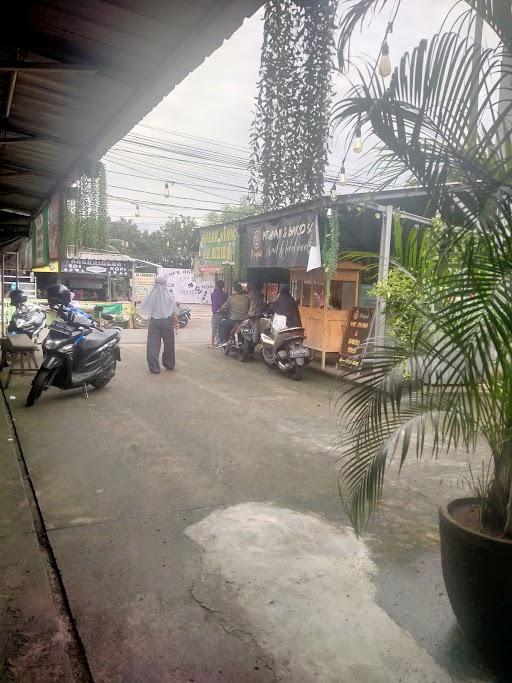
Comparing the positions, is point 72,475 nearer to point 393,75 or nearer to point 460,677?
point 460,677

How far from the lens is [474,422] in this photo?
7.52 ft

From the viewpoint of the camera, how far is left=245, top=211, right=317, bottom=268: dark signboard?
360 inches

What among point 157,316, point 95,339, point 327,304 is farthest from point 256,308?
point 95,339

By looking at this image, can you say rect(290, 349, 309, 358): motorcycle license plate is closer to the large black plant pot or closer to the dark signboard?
the dark signboard

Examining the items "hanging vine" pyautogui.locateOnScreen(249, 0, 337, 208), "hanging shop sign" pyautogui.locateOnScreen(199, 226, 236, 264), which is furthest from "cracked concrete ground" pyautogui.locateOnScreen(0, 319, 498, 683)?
"hanging shop sign" pyautogui.locateOnScreen(199, 226, 236, 264)

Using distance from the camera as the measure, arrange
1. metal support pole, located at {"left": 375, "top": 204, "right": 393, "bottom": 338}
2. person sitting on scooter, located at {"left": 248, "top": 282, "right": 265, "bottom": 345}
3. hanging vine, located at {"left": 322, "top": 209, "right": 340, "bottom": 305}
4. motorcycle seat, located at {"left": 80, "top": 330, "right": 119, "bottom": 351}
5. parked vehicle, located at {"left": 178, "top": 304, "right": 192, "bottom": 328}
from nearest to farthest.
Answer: motorcycle seat, located at {"left": 80, "top": 330, "right": 119, "bottom": 351} → metal support pole, located at {"left": 375, "top": 204, "right": 393, "bottom": 338} → hanging vine, located at {"left": 322, "top": 209, "right": 340, "bottom": 305} → person sitting on scooter, located at {"left": 248, "top": 282, "right": 265, "bottom": 345} → parked vehicle, located at {"left": 178, "top": 304, "right": 192, "bottom": 328}

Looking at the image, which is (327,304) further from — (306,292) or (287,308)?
(306,292)

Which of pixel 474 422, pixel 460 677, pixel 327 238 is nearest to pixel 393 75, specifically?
pixel 474 422

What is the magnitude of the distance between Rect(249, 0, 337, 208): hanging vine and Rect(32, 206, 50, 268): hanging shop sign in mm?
5040

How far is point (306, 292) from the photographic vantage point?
35.4ft

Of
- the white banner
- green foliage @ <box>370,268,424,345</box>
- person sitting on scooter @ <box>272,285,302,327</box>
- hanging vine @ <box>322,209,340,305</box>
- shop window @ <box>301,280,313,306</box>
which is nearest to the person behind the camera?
green foliage @ <box>370,268,424,345</box>

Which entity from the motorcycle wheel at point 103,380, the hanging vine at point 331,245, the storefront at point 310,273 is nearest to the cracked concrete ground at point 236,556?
the motorcycle wheel at point 103,380

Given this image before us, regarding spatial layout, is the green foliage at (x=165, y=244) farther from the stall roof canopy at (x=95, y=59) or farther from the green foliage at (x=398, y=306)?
the stall roof canopy at (x=95, y=59)

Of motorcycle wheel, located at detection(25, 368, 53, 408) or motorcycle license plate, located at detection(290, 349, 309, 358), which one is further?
motorcycle license plate, located at detection(290, 349, 309, 358)
